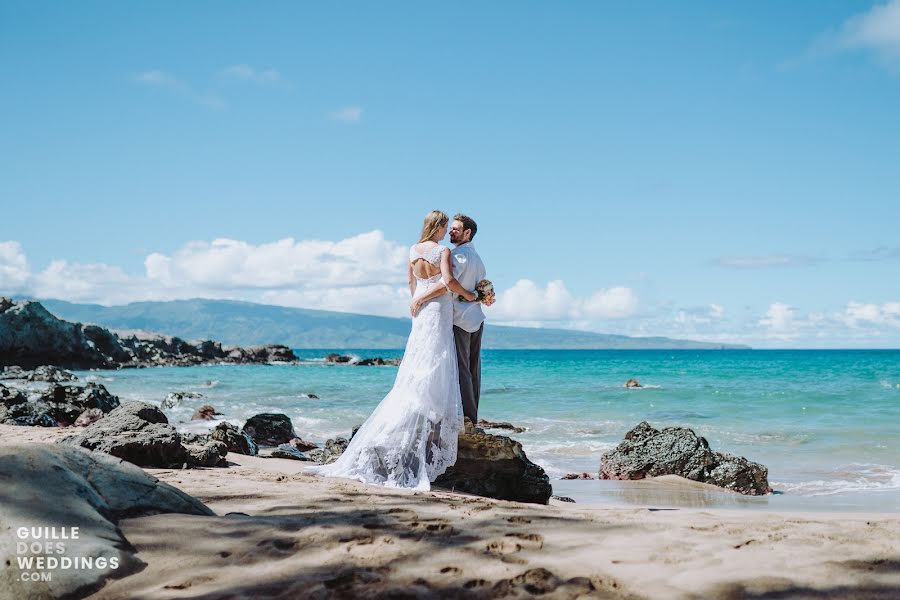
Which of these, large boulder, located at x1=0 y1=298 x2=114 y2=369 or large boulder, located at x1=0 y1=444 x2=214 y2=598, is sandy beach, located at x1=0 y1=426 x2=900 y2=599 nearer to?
large boulder, located at x1=0 y1=444 x2=214 y2=598

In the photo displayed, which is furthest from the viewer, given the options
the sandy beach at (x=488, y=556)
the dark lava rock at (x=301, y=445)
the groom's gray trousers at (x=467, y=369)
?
the dark lava rock at (x=301, y=445)

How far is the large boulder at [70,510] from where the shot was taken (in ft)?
10.8

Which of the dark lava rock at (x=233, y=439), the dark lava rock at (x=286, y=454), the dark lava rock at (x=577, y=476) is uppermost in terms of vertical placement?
the dark lava rock at (x=233, y=439)

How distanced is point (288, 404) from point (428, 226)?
18581mm

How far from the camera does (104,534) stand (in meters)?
3.74

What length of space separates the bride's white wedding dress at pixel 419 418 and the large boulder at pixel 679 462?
160 inches

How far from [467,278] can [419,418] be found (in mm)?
1523

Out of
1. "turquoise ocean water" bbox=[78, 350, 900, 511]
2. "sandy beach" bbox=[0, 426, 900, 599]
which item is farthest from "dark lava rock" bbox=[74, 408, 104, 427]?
"sandy beach" bbox=[0, 426, 900, 599]

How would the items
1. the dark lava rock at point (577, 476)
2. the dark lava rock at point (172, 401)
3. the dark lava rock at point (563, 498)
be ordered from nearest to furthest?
the dark lava rock at point (563, 498) < the dark lava rock at point (577, 476) < the dark lava rock at point (172, 401)

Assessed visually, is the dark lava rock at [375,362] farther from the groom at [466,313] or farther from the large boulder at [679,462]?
the groom at [466,313]

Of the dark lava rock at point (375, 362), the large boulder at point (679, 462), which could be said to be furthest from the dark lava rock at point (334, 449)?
the dark lava rock at point (375, 362)

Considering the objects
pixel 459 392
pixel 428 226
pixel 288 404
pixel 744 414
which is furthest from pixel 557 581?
pixel 288 404

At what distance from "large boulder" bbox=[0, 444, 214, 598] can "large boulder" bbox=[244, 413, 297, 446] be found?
30.1ft

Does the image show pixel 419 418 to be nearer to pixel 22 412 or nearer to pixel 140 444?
pixel 140 444
